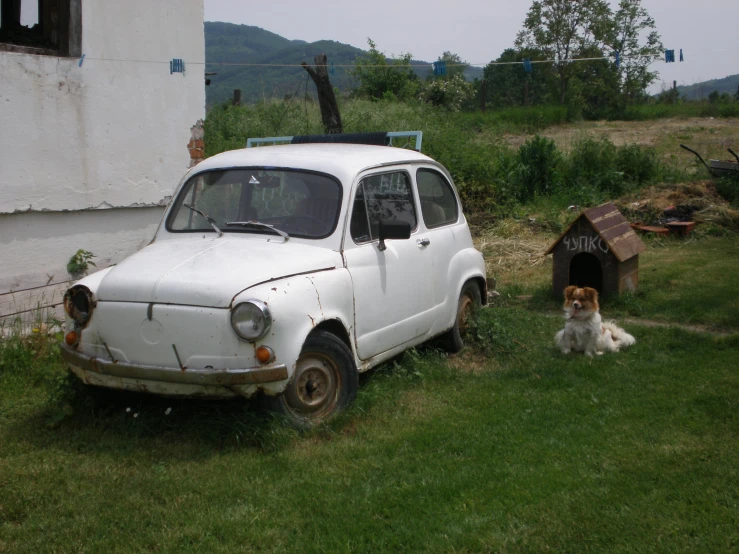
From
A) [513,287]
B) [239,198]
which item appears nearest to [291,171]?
[239,198]

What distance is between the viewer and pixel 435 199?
6984 millimetres

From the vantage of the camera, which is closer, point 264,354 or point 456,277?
point 264,354

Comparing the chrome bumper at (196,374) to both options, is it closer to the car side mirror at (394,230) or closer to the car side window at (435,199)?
the car side mirror at (394,230)

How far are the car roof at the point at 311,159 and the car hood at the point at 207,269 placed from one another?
71cm

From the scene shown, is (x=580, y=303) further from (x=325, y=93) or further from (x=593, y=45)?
(x=593, y=45)

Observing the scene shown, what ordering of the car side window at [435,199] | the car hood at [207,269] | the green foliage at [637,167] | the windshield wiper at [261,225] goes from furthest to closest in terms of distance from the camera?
the green foliage at [637,167]
the car side window at [435,199]
the windshield wiper at [261,225]
the car hood at [207,269]

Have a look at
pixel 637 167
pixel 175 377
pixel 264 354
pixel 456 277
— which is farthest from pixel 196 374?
pixel 637 167

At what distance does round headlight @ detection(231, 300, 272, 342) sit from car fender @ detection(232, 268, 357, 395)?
0.12 feet

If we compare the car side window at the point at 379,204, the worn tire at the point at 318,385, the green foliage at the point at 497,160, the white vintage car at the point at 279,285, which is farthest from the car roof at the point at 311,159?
the green foliage at the point at 497,160

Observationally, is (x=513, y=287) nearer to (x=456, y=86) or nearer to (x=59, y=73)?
(x=59, y=73)

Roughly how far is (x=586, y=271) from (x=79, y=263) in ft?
19.6

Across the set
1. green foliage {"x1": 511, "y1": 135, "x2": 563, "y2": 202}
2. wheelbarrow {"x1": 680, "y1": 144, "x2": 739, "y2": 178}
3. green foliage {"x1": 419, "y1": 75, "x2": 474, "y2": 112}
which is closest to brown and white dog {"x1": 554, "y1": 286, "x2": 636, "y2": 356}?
green foliage {"x1": 511, "y1": 135, "x2": 563, "y2": 202}

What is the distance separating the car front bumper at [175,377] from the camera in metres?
4.56

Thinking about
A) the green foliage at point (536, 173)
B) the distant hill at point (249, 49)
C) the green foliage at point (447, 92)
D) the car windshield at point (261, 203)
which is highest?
the distant hill at point (249, 49)
